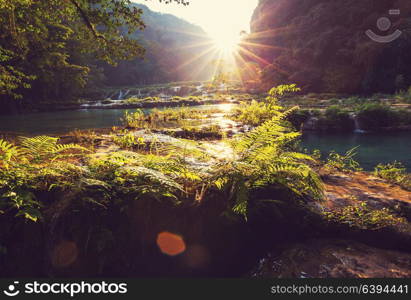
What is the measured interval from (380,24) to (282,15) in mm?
24348

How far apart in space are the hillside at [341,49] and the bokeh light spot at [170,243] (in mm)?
39250

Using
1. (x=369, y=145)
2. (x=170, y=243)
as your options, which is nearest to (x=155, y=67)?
(x=369, y=145)

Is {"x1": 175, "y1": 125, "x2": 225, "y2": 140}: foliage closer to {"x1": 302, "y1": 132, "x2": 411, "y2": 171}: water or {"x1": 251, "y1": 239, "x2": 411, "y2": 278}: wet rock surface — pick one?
{"x1": 302, "y1": 132, "x2": 411, "y2": 171}: water

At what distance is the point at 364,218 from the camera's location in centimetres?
271

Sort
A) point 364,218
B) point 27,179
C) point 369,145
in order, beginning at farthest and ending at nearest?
point 369,145
point 364,218
point 27,179

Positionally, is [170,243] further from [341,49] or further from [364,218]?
[341,49]

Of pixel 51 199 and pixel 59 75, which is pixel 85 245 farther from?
pixel 59 75

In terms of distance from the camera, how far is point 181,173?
285 cm

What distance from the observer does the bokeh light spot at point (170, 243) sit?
256 cm

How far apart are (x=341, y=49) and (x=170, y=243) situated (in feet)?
155

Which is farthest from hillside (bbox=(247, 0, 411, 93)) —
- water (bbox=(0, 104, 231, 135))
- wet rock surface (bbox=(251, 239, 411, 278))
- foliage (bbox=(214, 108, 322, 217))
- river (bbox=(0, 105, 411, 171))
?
wet rock surface (bbox=(251, 239, 411, 278))

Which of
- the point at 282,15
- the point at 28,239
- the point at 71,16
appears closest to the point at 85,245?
the point at 28,239

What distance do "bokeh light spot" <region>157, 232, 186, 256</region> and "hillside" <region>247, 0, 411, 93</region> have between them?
3925 cm

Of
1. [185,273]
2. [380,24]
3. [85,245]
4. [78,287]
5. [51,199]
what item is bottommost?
[185,273]
